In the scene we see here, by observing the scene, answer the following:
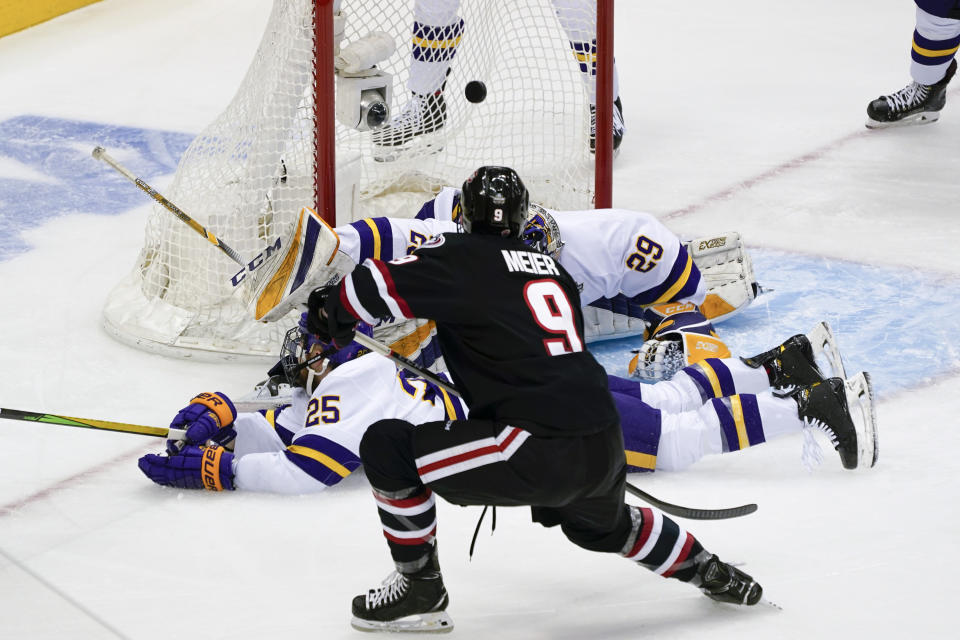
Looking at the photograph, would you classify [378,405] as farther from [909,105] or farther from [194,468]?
[909,105]

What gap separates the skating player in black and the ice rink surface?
22 cm

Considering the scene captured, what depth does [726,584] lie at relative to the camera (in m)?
2.56

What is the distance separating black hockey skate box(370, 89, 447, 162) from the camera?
15.0 feet

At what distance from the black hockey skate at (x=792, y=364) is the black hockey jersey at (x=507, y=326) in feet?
3.43

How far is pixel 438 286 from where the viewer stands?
7.79 ft

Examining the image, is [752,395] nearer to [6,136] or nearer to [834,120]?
[834,120]

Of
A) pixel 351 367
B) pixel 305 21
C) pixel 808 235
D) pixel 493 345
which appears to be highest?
pixel 305 21

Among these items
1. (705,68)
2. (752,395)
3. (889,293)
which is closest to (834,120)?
(705,68)

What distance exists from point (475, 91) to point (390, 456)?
202cm

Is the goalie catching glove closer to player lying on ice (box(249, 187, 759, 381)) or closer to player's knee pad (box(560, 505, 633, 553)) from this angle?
player's knee pad (box(560, 505, 633, 553))

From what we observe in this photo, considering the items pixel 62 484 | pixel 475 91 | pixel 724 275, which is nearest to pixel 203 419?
pixel 62 484

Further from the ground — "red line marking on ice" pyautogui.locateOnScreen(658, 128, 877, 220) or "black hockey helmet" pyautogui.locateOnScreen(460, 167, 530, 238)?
"black hockey helmet" pyautogui.locateOnScreen(460, 167, 530, 238)

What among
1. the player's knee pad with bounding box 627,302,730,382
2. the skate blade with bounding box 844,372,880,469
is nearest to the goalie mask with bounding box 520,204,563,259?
the player's knee pad with bounding box 627,302,730,382

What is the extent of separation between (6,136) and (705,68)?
10.4 feet
